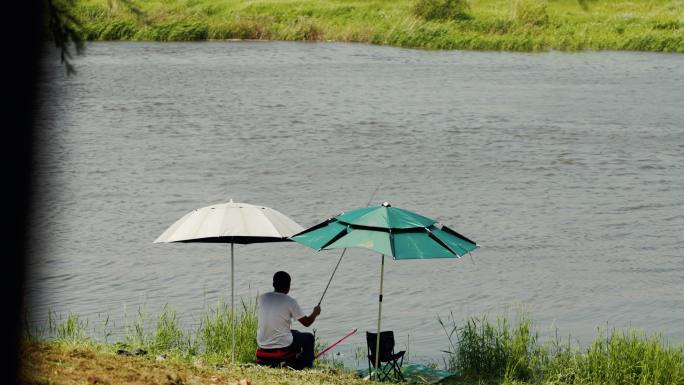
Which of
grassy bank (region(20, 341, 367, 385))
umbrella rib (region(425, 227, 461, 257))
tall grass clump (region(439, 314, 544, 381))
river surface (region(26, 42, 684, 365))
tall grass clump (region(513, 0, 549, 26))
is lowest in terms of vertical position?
river surface (region(26, 42, 684, 365))

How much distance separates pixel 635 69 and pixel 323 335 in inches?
1743

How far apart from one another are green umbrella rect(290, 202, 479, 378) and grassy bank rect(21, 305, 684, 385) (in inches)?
54.6

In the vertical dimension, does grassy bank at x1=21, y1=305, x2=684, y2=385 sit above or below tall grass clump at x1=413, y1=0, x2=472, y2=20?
below

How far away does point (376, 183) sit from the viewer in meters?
28.5

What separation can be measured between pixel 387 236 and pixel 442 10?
66944mm

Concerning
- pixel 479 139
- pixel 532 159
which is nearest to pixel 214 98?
pixel 479 139

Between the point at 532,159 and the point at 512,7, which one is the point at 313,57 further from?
the point at 532,159

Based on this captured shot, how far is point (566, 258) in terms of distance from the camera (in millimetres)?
21281

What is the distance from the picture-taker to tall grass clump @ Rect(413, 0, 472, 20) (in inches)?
3017

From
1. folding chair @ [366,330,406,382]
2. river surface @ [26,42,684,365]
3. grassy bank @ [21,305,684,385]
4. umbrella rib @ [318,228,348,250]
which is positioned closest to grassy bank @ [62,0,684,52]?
river surface @ [26,42,684,365]

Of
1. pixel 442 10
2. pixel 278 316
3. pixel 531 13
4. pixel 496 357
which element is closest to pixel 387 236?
pixel 278 316

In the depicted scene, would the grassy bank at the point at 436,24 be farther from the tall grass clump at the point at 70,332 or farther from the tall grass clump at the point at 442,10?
the tall grass clump at the point at 70,332

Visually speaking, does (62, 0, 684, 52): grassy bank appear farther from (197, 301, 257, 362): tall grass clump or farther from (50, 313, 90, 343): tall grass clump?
(197, 301, 257, 362): tall grass clump

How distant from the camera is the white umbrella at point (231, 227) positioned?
38.1 feet
